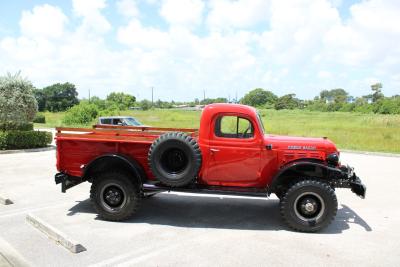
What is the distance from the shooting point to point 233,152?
241 inches

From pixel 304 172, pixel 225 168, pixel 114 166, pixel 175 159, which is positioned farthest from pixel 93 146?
pixel 304 172

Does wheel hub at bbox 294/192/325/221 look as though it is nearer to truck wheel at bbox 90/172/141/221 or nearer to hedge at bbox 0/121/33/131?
truck wheel at bbox 90/172/141/221

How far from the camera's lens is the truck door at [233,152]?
6.12 meters

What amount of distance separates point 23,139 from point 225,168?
12394 mm

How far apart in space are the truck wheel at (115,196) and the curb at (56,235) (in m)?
0.94

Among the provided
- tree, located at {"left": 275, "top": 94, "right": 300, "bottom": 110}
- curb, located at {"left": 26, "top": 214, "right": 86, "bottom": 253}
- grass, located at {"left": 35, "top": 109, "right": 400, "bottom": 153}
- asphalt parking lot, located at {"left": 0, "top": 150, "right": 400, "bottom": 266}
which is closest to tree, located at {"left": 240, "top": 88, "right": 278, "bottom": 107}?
tree, located at {"left": 275, "top": 94, "right": 300, "bottom": 110}

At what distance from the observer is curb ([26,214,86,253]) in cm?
493

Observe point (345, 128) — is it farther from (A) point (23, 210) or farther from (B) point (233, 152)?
(A) point (23, 210)

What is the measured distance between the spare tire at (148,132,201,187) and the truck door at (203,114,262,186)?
418mm

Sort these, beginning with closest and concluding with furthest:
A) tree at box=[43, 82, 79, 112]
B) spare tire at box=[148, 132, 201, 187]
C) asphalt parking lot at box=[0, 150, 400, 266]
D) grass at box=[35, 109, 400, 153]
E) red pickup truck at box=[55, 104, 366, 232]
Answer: asphalt parking lot at box=[0, 150, 400, 266]
spare tire at box=[148, 132, 201, 187]
red pickup truck at box=[55, 104, 366, 232]
grass at box=[35, 109, 400, 153]
tree at box=[43, 82, 79, 112]

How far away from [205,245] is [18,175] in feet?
23.6

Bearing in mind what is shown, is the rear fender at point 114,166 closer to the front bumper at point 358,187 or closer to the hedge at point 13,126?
the front bumper at point 358,187

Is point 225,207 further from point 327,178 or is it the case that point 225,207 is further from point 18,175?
point 18,175

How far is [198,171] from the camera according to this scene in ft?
19.4
